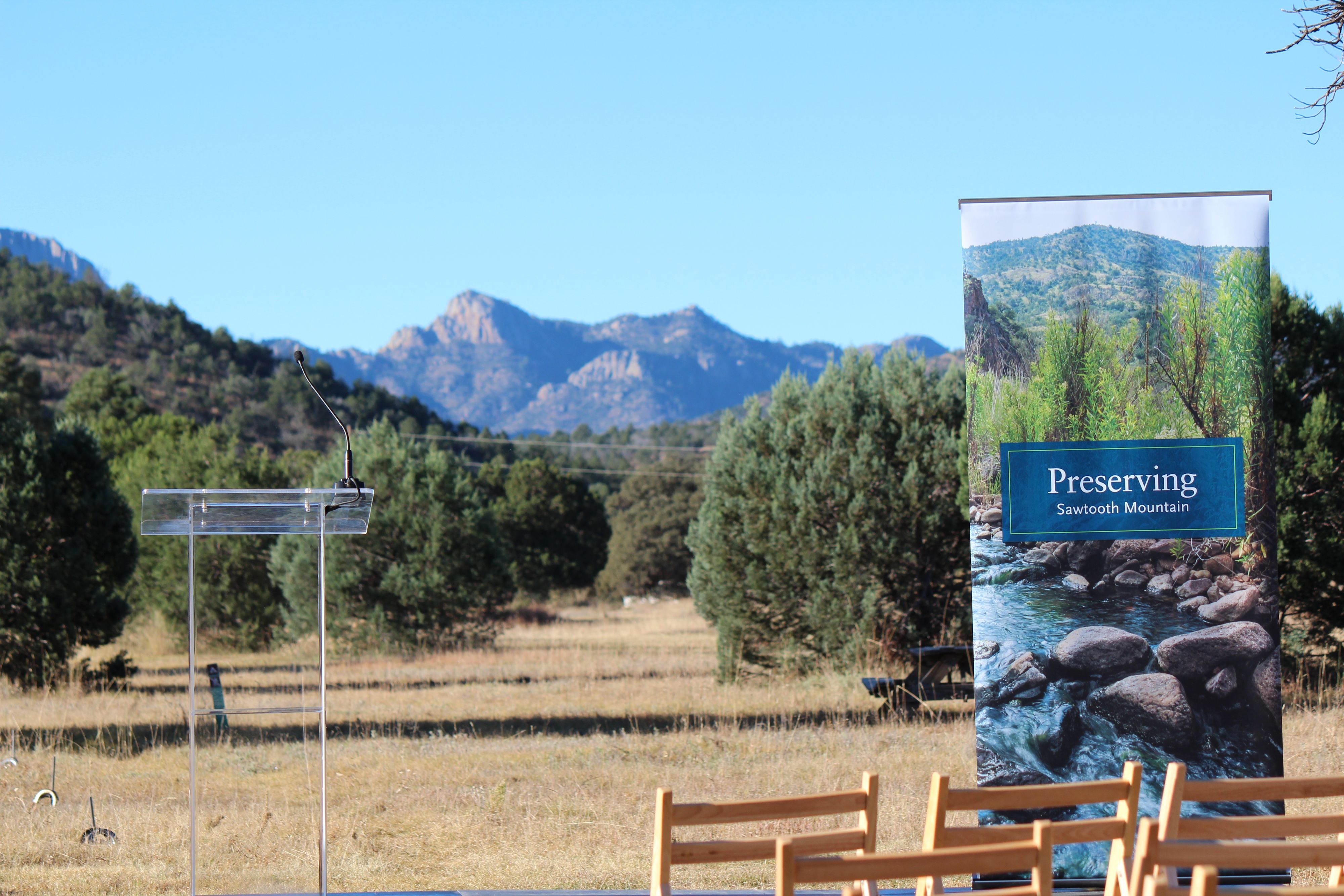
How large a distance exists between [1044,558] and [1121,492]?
483 mm

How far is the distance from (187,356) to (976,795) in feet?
192

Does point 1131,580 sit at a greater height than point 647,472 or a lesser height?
lesser

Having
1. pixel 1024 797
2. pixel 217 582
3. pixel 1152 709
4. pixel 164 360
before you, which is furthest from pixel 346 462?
pixel 164 360

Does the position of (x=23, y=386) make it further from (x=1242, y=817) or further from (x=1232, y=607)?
(x=1242, y=817)

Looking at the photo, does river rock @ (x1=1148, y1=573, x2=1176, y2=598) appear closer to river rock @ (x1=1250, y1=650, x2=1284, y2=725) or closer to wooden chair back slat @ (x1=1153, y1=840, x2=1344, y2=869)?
river rock @ (x1=1250, y1=650, x2=1284, y2=725)

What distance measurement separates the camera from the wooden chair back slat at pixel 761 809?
11.9 feet

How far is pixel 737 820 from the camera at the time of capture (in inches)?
144

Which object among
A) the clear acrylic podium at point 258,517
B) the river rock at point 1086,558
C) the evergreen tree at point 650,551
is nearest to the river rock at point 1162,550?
the river rock at point 1086,558

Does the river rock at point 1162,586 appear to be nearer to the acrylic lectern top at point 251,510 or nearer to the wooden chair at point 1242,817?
the wooden chair at point 1242,817

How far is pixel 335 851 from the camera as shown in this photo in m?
7.77

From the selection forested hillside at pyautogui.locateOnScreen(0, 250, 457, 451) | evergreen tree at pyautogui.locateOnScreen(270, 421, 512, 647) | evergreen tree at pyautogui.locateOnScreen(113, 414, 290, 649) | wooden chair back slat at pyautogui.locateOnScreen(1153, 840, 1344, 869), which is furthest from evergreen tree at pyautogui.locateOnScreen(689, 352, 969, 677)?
forested hillside at pyautogui.locateOnScreen(0, 250, 457, 451)

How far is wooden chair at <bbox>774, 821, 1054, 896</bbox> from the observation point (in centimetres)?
281

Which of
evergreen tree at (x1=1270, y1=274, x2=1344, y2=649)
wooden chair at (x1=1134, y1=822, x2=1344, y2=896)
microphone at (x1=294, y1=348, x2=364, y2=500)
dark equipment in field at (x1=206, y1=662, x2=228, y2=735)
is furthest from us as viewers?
evergreen tree at (x1=1270, y1=274, x2=1344, y2=649)

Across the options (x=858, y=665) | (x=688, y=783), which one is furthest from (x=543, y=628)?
(x=688, y=783)
